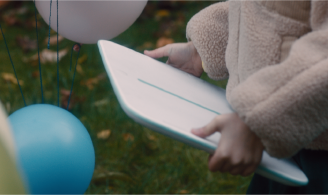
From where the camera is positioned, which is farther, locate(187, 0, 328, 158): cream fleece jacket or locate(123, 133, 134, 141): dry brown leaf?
locate(123, 133, 134, 141): dry brown leaf

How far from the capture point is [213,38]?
956 millimetres

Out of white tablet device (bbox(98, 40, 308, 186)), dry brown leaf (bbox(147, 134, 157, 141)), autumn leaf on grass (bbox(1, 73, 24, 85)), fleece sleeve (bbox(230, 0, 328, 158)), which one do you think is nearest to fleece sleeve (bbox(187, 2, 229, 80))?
white tablet device (bbox(98, 40, 308, 186))

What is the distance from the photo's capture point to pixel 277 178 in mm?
654

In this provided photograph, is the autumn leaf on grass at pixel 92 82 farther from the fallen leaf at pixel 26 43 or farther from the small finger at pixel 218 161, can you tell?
the small finger at pixel 218 161

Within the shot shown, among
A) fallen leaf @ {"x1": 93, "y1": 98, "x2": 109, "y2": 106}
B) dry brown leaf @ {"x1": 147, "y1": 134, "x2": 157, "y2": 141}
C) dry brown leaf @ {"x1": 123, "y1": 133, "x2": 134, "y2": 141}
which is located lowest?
fallen leaf @ {"x1": 93, "y1": 98, "x2": 109, "y2": 106}

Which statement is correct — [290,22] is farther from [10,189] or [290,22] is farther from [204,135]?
[10,189]

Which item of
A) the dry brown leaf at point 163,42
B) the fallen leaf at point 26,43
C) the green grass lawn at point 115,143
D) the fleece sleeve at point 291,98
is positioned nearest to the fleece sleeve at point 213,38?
the fleece sleeve at point 291,98

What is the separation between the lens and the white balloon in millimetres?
1126

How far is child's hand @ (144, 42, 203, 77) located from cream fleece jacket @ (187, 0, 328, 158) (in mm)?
320

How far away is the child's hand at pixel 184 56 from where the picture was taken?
1.08 m

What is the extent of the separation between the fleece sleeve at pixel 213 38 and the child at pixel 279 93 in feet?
0.55

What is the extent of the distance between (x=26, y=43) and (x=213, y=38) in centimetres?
220

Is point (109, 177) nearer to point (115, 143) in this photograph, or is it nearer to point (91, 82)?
point (115, 143)

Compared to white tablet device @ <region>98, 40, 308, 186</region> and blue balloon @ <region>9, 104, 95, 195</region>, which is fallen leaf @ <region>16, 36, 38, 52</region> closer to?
blue balloon @ <region>9, 104, 95, 195</region>
